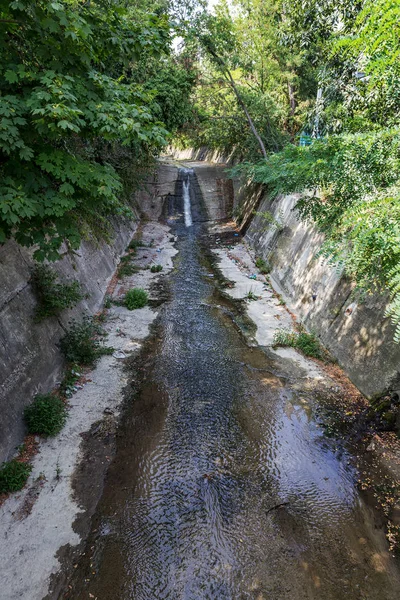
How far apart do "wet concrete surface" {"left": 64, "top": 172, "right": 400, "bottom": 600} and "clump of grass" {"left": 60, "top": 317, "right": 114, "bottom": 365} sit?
2.83 ft

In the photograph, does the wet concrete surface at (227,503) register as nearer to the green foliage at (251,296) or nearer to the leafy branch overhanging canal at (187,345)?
the leafy branch overhanging canal at (187,345)

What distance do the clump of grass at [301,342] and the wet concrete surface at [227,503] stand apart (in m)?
0.74

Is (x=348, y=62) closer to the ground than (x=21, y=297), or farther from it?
farther from it

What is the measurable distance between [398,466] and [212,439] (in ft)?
9.03

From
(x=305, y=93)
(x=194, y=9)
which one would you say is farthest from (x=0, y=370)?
(x=305, y=93)

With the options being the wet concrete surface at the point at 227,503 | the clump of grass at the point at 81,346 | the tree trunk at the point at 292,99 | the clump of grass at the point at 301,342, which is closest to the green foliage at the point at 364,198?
the clump of grass at the point at 301,342

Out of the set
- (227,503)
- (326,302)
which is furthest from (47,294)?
(326,302)

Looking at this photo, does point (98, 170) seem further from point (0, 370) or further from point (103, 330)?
point (103, 330)

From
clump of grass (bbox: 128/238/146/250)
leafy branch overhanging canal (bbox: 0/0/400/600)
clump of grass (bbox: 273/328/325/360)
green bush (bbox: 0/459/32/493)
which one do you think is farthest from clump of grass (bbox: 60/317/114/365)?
clump of grass (bbox: 128/238/146/250)

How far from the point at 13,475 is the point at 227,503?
114 inches

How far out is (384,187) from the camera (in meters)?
6.08

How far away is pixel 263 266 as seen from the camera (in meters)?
13.8

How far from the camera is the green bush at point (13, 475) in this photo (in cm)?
475

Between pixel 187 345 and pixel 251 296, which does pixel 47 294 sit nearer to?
pixel 187 345
